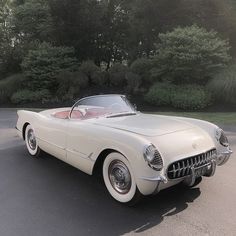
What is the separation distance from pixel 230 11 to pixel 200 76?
526 cm

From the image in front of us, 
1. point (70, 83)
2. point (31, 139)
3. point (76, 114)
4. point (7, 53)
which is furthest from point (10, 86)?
point (76, 114)

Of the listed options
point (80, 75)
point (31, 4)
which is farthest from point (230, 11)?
point (31, 4)

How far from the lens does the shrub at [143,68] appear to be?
14984 millimetres

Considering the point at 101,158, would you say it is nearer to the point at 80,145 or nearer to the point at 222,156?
the point at 80,145

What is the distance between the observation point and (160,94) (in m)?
12.9

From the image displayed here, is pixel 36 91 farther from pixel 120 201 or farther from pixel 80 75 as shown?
pixel 120 201

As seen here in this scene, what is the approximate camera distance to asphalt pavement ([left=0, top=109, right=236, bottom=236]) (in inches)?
130

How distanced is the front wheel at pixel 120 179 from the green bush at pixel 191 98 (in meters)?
8.58

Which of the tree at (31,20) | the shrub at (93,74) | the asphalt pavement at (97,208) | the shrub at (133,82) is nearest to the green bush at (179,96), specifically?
the shrub at (133,82)

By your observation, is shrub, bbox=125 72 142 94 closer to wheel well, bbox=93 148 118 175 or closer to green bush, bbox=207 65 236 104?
green bush, bbox=207 65 236 104

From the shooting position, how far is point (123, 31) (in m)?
19.8

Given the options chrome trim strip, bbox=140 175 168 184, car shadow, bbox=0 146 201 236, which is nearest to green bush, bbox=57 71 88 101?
car shadow, bbox=0 146 201 236

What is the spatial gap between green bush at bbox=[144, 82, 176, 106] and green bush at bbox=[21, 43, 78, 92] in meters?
5.48

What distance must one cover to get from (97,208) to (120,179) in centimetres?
43
